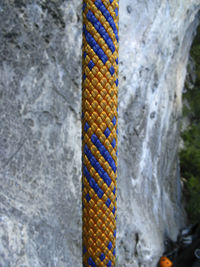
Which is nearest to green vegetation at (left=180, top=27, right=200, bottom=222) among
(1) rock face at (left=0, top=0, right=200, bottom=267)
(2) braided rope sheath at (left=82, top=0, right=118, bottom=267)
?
(1) rock face at (left=0, top=0, right=200, bottom=267)

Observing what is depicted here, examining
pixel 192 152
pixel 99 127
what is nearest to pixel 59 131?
pixel 99 127

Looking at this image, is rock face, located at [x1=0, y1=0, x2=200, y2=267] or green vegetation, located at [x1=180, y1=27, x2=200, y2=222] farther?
green vegetation, located at [x1=180, y1=27, x2=200, y2=222]

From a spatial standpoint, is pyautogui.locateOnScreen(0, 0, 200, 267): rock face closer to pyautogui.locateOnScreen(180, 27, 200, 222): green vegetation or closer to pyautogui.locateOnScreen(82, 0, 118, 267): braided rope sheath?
pyautogui.locateOnScreen(82, 0, 118, 267): braided rope sheath

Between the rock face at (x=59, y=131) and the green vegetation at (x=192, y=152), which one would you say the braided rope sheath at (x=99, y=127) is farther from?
the green vegetation at (x=192, y=152)

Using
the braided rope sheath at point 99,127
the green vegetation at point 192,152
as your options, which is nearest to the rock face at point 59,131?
the braided rope sheath at point 99,127

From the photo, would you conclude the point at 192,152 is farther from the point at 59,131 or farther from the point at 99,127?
the point at 99,127

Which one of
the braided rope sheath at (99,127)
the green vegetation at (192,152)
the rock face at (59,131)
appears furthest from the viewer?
the green vegetation at (192,152)
